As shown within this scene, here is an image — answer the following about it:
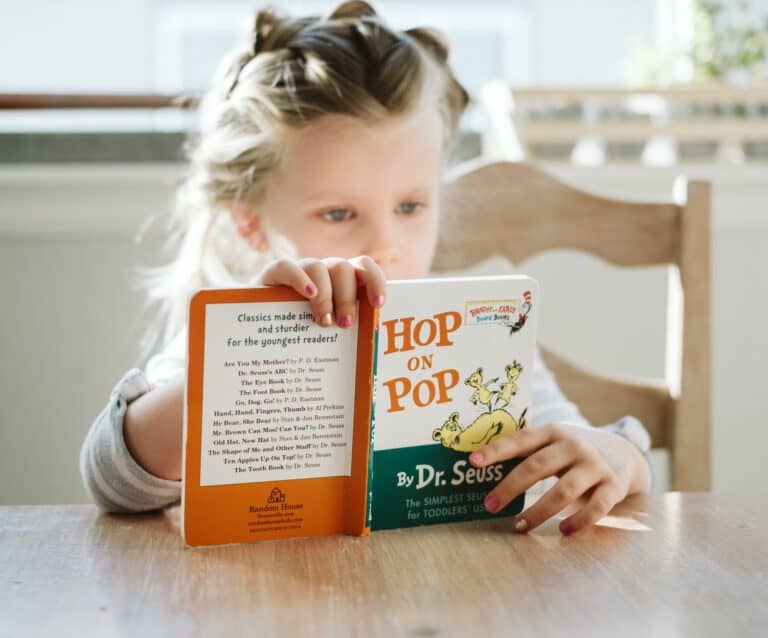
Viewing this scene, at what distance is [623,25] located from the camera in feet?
13.4

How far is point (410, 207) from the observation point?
1145 millimetres

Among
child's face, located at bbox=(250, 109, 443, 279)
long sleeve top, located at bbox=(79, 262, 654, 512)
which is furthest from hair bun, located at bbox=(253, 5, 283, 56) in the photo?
long sleeve top, located at bbox=(79, 262, 654, 512)

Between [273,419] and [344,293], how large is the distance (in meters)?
0.10

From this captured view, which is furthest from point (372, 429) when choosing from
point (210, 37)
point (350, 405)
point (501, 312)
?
point (210, 37)

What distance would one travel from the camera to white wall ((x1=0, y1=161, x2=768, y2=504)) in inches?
66.0

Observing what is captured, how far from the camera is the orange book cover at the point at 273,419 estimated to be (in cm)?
65

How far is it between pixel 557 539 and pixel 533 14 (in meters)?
3.84

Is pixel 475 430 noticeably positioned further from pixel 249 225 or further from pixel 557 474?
pixel 249 225

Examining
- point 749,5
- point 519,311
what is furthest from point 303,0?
point 519,311

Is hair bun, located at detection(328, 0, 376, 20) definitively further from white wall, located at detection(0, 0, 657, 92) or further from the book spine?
white wall, located at detection(0, 0, 657, 92)

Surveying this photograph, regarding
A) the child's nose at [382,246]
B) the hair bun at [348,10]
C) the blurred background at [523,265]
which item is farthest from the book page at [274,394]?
the blurred background at [523,265]

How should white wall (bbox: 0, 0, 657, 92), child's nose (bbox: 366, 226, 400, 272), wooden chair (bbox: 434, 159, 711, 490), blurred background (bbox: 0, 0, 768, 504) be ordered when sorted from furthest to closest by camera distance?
white wall (bbox: 0, 0, 657, 92)
blurred background (bbox: 0, 0, 768, 504)
wooden chair (bbox: 434, 159, 711, 490)
child's nose (bbox: 366, 226, 400, 272)

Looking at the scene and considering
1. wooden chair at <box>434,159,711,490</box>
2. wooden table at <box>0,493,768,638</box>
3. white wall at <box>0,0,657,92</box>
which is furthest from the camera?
white wall at <box>0,0,657,92</box>

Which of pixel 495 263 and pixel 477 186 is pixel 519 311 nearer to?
pixel 477 186
